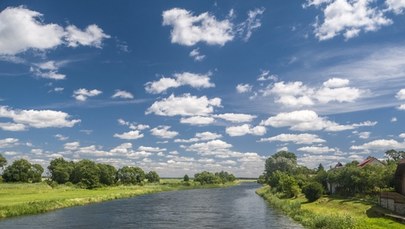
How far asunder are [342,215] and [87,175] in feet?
396

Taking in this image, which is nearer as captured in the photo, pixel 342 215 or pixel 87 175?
pixel 342 215

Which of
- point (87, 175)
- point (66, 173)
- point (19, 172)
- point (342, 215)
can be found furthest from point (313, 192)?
point (19, 172)

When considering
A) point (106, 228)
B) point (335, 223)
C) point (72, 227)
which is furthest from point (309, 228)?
point (72, 227)

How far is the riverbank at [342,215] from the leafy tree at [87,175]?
92451 millimetres

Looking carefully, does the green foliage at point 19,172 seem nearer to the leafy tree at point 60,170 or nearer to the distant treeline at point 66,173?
the distant treeline at point 66,173

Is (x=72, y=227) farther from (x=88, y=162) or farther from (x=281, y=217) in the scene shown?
(x=88, y=162)

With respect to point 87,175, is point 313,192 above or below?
below

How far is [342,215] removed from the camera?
49688 millimetres

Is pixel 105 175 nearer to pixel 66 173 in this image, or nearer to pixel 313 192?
pixel 66 173

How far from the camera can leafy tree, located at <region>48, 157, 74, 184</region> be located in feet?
561

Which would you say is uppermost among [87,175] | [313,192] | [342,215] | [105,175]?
[105,175]

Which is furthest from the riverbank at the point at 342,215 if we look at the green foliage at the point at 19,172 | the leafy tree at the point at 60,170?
the green foliage at the point at 19,172

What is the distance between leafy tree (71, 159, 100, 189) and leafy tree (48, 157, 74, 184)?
305 cm

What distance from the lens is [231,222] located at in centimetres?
5991
